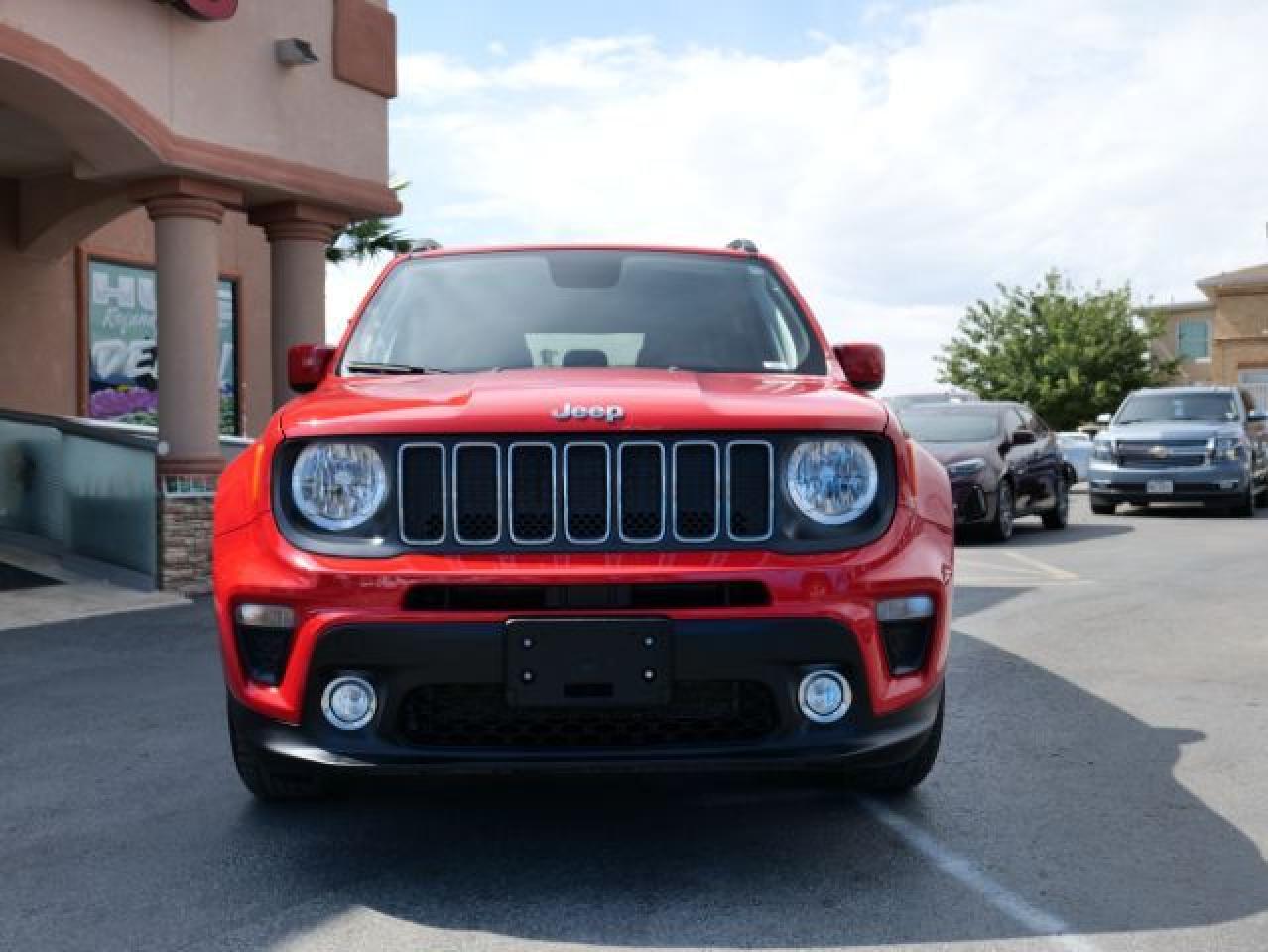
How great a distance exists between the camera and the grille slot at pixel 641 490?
3.64 metres

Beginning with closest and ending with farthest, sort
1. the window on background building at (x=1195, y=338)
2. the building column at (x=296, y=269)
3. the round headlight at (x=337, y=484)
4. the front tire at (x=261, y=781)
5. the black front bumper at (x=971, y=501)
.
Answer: the round headlight at (x=337, y=484), the front tire at (x=261, y=781), the building column at (x=296, y=269), the black front bumper at (x=971, y=501), the window on background building at (x=1195, y=338)

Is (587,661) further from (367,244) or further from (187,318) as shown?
(367,244)

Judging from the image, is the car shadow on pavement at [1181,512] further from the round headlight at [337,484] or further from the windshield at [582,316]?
the round headlight at [337,484]

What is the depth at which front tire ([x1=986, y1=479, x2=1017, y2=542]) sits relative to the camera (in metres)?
14.8

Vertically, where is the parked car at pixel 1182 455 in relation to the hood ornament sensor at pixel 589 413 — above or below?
below

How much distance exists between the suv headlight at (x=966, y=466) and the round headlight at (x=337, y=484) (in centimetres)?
1142

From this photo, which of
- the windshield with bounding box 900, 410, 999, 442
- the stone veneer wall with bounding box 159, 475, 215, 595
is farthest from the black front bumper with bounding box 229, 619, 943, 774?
the windshield with bounding box 900, 410, 999, 442

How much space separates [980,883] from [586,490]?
1.44 metres

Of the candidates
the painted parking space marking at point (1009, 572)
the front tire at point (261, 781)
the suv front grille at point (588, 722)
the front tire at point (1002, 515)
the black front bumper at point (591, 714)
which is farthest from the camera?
the front tire at point (1002, 515)

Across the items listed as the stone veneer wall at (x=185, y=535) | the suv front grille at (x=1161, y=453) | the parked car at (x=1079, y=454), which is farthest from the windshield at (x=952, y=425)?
the parked car at (x=1079, y=454)

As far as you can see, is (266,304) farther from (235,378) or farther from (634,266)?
(634,266)

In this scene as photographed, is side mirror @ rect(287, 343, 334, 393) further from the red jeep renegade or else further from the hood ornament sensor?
the hood ornament sensor

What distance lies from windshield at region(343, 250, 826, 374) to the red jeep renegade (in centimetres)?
78

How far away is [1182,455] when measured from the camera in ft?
59.7
